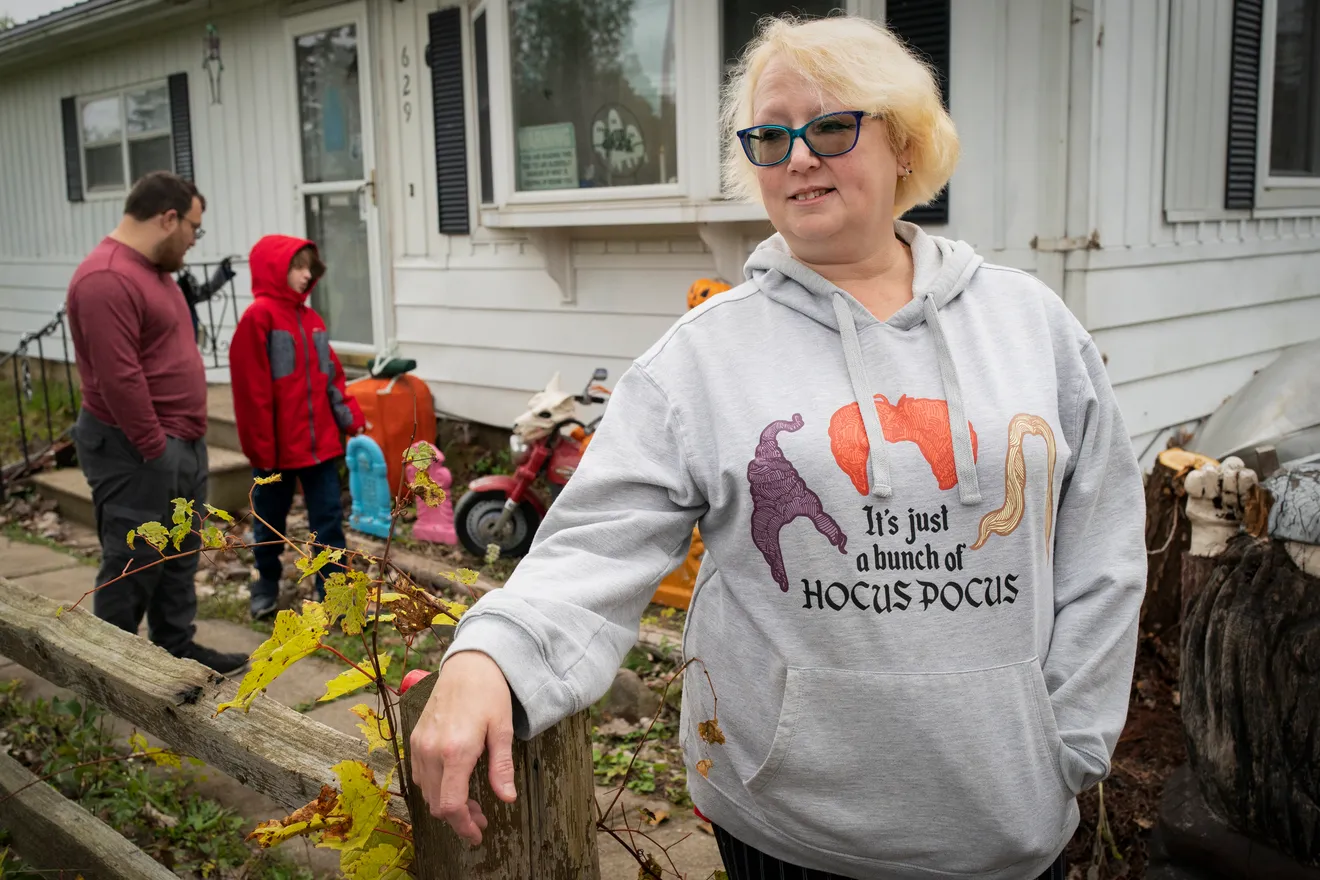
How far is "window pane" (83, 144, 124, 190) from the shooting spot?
1105cm

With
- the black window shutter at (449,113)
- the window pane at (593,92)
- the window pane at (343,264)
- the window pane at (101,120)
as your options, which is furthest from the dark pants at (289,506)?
the window pane at (101,120)

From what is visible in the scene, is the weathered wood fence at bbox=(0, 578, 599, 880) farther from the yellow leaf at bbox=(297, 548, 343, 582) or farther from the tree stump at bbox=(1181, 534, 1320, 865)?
the tree stump at bbox=(1181, 534, 1320, 865)

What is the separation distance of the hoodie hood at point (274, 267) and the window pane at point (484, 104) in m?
1.96

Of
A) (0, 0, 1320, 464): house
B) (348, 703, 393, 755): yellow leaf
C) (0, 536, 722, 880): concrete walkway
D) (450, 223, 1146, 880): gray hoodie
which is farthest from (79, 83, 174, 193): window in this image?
(450, 223, 1146, 880): gray hoodie

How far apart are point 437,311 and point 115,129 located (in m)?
5.16

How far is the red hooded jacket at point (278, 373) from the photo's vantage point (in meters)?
5.24

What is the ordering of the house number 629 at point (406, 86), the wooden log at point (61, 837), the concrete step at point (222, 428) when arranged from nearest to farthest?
1. the wooden log at point (61, 837)
2. the house number 629 at point (406, 86)
3. the concrete step at point (222, 428)

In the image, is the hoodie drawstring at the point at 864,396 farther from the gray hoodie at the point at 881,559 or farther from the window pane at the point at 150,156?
the window pane at the point at 150,156

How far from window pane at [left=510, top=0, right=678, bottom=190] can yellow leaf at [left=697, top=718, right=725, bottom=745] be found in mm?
4797

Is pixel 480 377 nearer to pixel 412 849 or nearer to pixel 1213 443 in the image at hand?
pixel 1213 443

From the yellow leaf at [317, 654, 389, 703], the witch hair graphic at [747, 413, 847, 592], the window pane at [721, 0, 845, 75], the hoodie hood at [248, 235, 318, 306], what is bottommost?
the yellow leaf at [317, 654, 389, 703]

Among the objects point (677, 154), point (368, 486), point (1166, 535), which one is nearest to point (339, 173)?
point (368, 486)

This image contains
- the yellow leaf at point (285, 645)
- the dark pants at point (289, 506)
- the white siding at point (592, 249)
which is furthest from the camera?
the dark pants at point (289, 506)

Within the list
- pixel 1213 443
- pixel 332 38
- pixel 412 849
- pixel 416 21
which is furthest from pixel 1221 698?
pixel 332 38
